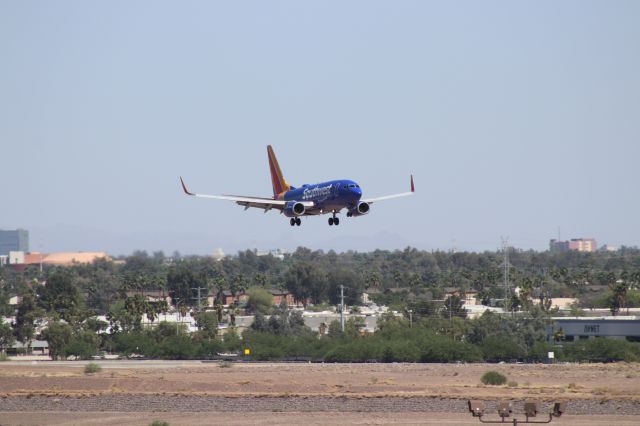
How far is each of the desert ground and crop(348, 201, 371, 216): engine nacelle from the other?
15.1 m

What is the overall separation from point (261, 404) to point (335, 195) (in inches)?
716

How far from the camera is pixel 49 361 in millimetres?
139625

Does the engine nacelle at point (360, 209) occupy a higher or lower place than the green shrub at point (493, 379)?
higher

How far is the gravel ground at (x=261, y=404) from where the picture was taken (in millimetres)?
92938

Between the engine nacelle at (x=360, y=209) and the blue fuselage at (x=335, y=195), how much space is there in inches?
10.6

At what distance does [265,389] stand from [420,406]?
639 inches


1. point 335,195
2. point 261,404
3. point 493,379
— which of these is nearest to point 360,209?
point 335,195

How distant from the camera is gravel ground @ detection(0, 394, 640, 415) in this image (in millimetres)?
92938

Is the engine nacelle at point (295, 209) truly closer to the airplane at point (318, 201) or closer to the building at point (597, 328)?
the airplane at point (318, 201)

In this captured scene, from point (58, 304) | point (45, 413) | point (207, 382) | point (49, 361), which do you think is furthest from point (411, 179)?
point (58, 304)

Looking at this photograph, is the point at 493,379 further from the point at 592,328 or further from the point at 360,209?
the point at 592,328

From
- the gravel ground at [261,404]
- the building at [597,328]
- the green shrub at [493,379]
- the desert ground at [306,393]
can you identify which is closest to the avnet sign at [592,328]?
the building at [597,328]

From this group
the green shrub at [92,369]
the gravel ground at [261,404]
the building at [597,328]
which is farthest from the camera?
the building at [597,328]

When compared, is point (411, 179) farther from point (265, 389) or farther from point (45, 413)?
point (45, 413)
